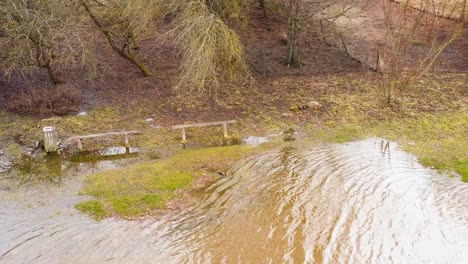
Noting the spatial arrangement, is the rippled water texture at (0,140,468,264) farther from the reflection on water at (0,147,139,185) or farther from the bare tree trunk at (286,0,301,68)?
the bare tree trunk at (286,0,301,68)

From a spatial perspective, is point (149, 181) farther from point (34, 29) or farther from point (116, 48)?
point (116, 48)

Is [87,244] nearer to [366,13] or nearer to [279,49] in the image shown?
[279,49]

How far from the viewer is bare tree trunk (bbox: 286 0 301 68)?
665 inches

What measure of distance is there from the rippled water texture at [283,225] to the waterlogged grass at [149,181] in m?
0.47

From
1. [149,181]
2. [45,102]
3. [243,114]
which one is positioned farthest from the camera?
[243,114]

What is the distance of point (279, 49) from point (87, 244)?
559 inches

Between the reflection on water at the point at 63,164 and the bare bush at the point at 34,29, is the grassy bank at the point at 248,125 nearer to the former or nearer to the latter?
the reflection on water at the point at 63,164

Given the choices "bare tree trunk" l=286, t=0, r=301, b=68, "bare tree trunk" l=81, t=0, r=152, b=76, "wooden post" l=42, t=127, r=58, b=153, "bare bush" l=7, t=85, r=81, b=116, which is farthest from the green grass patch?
"bare tree trunk" l=286, t=0, r=301, b=68

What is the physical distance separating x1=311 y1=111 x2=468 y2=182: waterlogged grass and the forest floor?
3cm

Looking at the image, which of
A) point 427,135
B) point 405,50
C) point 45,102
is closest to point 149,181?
point 45,102

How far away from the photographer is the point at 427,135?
12625 mm

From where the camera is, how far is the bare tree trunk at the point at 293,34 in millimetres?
16891

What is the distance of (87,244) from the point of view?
8023mm

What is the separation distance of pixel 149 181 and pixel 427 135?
28.3 feet
